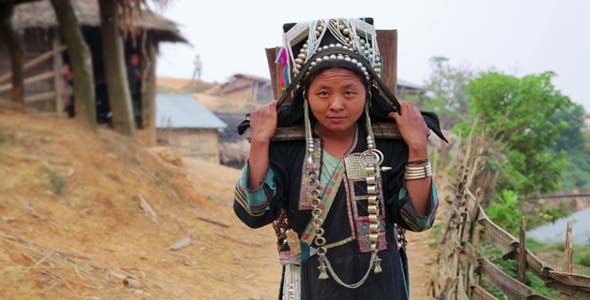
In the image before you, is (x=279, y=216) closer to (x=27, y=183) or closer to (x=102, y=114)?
(x=27, y=183)

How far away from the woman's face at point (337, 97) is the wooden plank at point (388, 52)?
0.44 meters

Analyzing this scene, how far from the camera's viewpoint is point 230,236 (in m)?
7.62

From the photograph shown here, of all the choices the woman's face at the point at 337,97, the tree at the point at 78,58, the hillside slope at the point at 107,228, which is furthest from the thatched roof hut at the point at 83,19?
the woman's face at the point at 337,97

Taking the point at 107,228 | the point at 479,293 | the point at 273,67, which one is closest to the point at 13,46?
the point at 107,228

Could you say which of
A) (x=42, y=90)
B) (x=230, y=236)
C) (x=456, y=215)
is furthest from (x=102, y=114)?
(x=456, y=215)

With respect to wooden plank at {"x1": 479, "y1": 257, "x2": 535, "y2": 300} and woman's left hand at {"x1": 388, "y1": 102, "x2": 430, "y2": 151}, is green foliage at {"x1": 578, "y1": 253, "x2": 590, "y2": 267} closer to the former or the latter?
wooden plank at {"x1": 479, "y1": 257, "x2": 535, "y2": 300}

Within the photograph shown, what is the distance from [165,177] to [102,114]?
5246mm

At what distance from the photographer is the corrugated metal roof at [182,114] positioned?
20594 millimetres

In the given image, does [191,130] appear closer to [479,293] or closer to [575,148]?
[575,148]

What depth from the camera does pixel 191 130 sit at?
68.0 ft

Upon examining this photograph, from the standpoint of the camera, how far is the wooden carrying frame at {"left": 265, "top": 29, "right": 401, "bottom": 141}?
2154 millimetres

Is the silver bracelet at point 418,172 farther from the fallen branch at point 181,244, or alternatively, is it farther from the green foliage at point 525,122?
the green foliage at point 525,122

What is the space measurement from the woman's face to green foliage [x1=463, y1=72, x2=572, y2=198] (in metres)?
7.72

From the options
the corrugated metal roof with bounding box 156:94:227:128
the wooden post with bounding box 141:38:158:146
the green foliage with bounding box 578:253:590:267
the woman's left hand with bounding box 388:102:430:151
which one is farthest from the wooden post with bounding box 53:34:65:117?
the woman's left hand with bounding box 388:102:430:151
